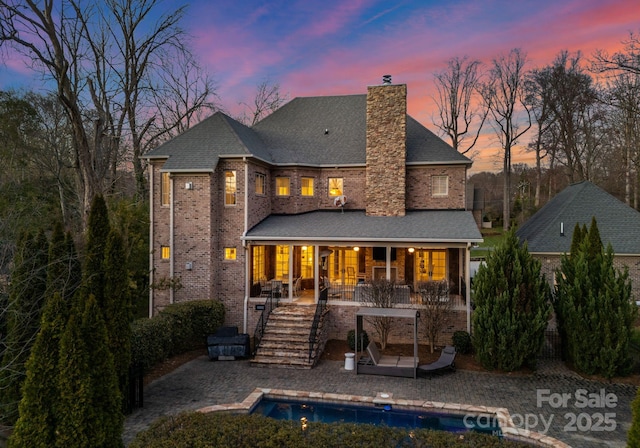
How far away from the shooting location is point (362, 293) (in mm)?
14664

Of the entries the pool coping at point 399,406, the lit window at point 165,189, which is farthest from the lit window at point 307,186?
the pool coping at point 399,406

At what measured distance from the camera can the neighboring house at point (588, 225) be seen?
55.9ft

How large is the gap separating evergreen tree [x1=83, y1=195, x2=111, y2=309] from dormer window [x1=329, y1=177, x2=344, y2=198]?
1104cm

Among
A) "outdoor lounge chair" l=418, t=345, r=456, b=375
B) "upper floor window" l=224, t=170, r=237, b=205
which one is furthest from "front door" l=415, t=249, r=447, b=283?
"upper floor window" l=224, t=170, r=237, b=205

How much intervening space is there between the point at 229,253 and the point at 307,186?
5041mm

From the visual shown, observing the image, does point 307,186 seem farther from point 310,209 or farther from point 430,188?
point 430,188

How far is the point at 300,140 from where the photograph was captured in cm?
1956

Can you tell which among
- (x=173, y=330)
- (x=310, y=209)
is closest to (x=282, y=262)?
(x=310, y=209)

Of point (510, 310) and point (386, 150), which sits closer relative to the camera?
point (510, 310)

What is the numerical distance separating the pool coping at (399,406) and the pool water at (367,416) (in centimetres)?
11

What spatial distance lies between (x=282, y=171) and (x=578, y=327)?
12541 millimetres

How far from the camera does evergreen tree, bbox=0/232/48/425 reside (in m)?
7.77

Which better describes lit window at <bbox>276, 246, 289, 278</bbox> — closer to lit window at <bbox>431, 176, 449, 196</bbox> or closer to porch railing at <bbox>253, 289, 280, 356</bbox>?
porch railing at <bbox>253, 289, 280, 356</bbox>

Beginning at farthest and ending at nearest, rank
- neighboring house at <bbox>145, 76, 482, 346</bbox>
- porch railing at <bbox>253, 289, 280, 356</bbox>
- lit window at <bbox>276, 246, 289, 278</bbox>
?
lit window at <bbox>276, 246, 289, 278</bbox> < neighboring house at <bbox>145, 76, 482, 346</bbox> < porch railing at <bbox>253, 289, 280, 356</bbox>
